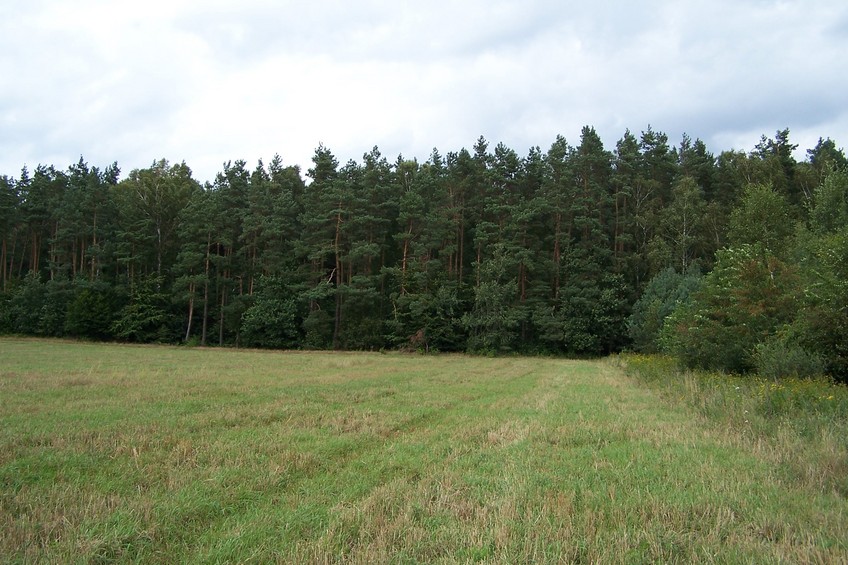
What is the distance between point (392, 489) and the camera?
6.48 meters

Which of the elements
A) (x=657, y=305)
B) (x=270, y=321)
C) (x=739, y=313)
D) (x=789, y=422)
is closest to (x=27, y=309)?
(x=270, y=321)

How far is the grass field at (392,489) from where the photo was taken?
4793 mm

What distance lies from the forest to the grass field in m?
39.5

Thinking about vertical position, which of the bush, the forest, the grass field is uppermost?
the forest

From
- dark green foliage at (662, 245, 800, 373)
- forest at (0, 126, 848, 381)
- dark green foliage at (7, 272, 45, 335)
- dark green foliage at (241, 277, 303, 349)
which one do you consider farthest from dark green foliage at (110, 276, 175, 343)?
dark green foliage at (662, 245, 800, 373)

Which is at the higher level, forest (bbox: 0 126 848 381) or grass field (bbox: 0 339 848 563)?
forest (bbox: 0 126 848 381)

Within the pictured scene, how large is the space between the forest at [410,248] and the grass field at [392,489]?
130 ft

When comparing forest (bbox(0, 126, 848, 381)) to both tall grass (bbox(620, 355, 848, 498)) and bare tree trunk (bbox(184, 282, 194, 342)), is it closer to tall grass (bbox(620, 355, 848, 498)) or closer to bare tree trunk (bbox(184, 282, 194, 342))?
bare tree trunk (bbox(184, 282, 194, 342))

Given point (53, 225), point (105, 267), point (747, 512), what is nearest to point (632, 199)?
point (747, 512)

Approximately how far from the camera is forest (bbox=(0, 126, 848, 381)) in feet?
171

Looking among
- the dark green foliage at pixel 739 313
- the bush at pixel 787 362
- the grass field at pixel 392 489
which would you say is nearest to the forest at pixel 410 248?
the dark green foliage at pixel 739 313

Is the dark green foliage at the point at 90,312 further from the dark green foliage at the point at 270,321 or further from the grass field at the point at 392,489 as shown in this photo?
the grass field at the point at 392,489

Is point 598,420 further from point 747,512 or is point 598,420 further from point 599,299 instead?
point 599,299

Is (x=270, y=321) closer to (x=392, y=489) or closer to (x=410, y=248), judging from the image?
(x=410, y=248)
